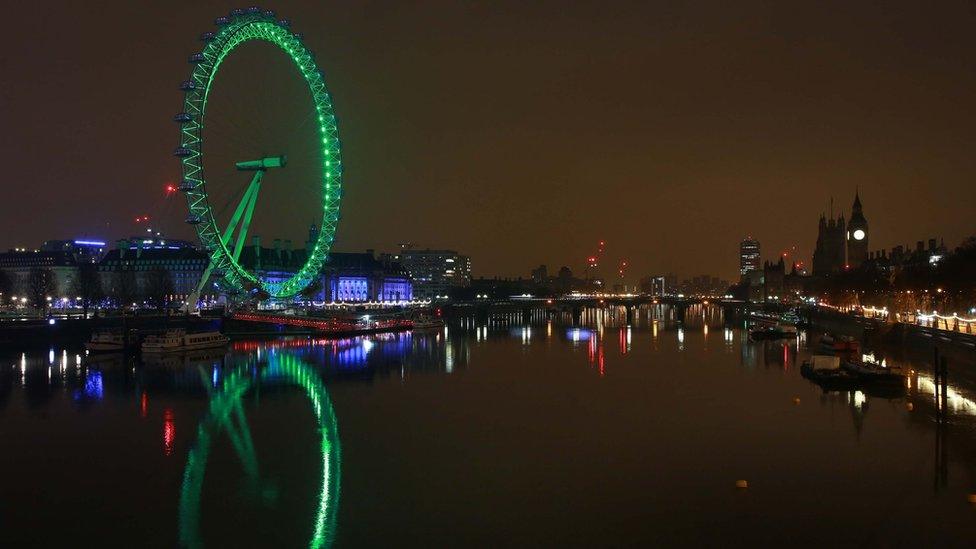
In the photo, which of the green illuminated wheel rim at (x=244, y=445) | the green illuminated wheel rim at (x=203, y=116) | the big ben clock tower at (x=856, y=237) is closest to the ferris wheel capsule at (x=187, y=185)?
the green illuminated wheel rim at (x=203, y=116)

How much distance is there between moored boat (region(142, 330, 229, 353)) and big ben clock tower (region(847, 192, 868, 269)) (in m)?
124

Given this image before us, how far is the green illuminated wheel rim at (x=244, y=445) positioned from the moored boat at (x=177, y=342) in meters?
11.2

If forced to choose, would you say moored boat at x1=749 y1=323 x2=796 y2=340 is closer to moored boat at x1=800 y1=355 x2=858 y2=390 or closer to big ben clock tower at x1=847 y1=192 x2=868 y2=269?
moored boat at x1=800 y1=355 x2=858 y2=390

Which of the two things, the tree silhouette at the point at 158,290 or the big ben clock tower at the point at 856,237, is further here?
the big ben clock tower at the point at 856,237

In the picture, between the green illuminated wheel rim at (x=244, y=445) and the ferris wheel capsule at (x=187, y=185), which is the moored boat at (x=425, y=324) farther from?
the green illuminated wheel rim at (x=244, y=445)

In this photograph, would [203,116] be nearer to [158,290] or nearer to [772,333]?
[158,290]

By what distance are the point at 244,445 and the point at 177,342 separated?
2974 centimetres

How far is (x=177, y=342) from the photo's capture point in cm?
4947

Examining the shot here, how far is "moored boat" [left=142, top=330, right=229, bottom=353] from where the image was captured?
160ft

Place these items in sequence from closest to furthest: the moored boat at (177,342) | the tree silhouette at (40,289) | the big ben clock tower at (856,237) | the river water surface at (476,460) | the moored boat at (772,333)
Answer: the river water surface at (476,460)
the moored boat at (177,342)
the moored boat at (772,333)
the tree silhouette at (40,289)
the big ben clock tower at (856,237)

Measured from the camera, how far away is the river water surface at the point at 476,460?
15125mm

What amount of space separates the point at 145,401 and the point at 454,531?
1833 centimetres

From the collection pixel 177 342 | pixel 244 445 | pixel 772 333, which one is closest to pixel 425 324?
pixel 772 333

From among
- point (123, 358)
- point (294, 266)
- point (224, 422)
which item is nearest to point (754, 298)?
point (294, 266)
